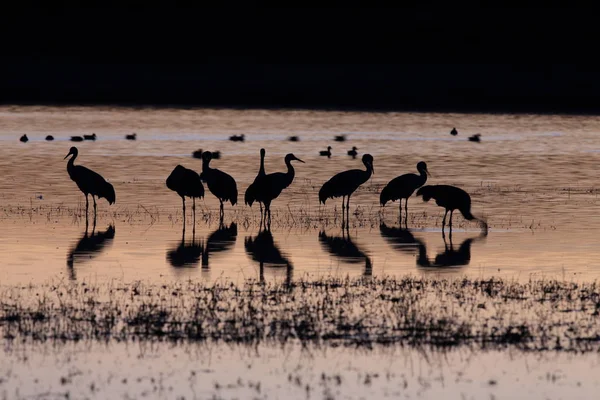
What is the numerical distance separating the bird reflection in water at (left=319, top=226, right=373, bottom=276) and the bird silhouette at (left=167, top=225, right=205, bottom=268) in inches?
76.4

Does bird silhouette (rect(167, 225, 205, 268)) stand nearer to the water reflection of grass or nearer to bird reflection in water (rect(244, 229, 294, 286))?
bird reflection in water (rect(244, 229, 294, 286))

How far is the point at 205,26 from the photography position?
122 metres

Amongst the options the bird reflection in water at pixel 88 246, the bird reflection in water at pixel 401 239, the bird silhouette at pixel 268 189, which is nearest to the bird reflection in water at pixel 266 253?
the bird reflection in water at pixel 401 239

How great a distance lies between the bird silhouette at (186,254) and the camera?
18344 mm

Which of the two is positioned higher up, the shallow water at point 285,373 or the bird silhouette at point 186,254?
the bird silhouette at point 186,254

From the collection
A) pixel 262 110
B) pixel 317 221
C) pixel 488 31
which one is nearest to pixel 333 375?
pixel 317 221

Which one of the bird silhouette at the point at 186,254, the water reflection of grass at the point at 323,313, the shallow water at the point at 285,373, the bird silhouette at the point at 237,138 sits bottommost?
the shallow water at the point at 285,373

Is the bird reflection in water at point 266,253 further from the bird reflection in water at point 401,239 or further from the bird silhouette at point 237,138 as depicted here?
the bird silhouette at point 237,138

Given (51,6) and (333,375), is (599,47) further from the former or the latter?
(333,375)

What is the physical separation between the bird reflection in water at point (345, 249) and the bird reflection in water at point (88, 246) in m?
3.35

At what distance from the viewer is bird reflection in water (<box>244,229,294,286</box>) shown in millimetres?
18109

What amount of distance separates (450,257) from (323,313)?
5.40 m

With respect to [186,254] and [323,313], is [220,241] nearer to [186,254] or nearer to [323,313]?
[186,254]

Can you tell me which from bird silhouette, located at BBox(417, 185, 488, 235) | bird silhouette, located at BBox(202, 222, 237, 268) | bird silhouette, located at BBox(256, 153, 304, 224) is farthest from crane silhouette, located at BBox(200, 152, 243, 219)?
bird silhouette, located at BBox(417, 185, 488, 235)
